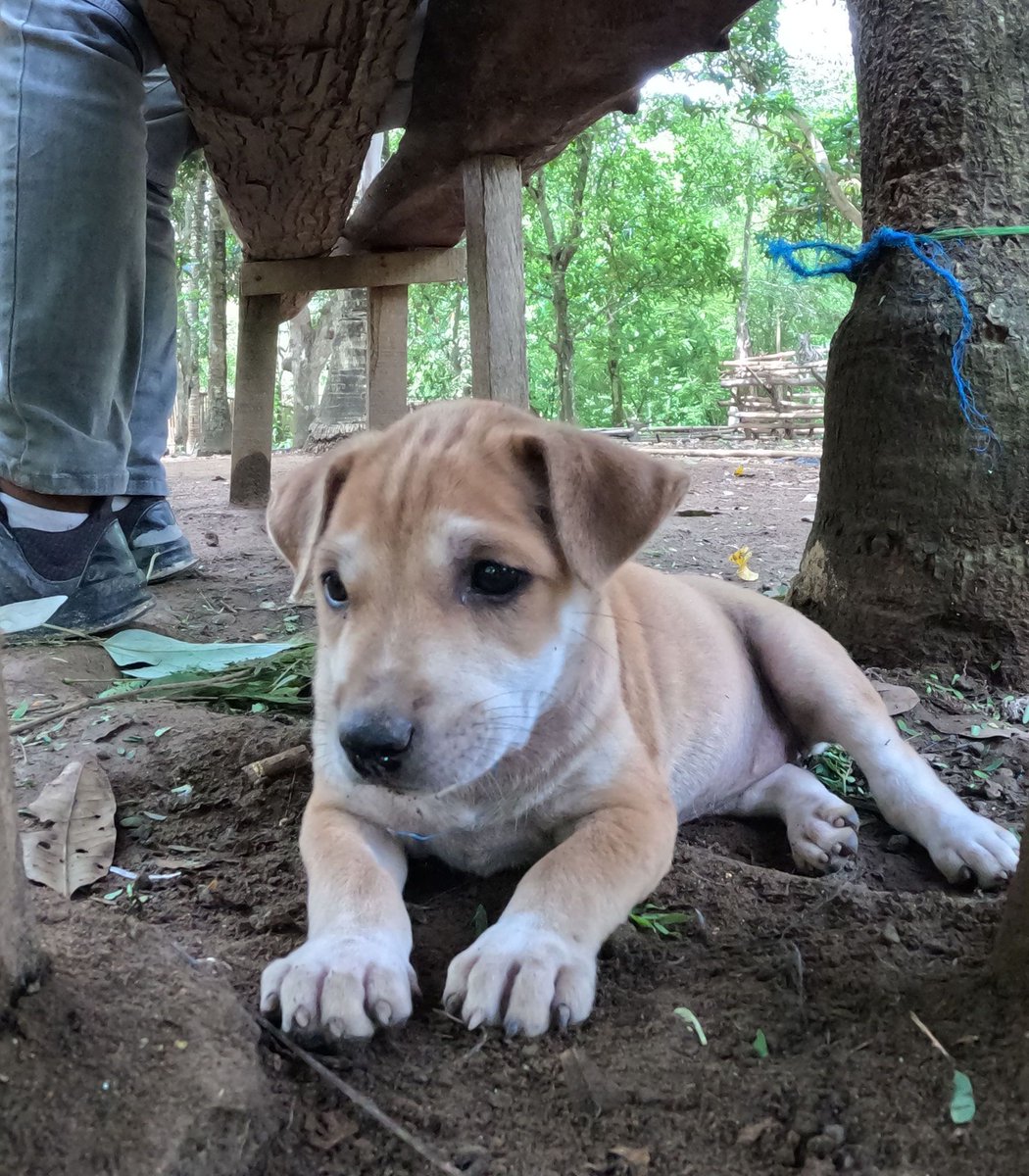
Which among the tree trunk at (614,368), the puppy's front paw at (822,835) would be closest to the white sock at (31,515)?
the puppy's front paw at (822,835)

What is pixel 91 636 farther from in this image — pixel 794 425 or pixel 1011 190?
pixel 794 425

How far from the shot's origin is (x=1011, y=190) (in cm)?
338

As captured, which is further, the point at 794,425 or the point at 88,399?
the point at 794,425

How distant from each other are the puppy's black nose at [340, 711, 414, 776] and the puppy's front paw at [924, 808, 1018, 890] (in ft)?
4.87

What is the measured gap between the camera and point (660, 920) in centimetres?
199

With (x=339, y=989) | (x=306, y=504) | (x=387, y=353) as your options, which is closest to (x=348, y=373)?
(x=387, y=353)

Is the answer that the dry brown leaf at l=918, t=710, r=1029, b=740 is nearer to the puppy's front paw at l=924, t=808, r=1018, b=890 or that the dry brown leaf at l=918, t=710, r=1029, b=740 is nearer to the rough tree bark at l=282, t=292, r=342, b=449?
the puppy's front paw at l=924, t=808, r=1018, b=890

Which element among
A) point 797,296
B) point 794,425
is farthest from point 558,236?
point 797,296

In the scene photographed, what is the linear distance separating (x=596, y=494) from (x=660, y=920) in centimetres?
94

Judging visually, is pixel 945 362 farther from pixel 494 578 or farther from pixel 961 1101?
pixel 961 1101

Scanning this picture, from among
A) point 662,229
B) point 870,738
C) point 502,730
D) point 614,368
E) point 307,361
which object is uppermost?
point 662,229

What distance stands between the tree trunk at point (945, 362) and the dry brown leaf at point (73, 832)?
105 inches

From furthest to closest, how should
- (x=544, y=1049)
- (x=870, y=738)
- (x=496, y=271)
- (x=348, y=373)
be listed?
(x=348, y=373) → (x=496, y=271) → (x=870, y=738) → (x=544, y=1049)

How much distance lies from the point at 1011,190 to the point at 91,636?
12.5ft
